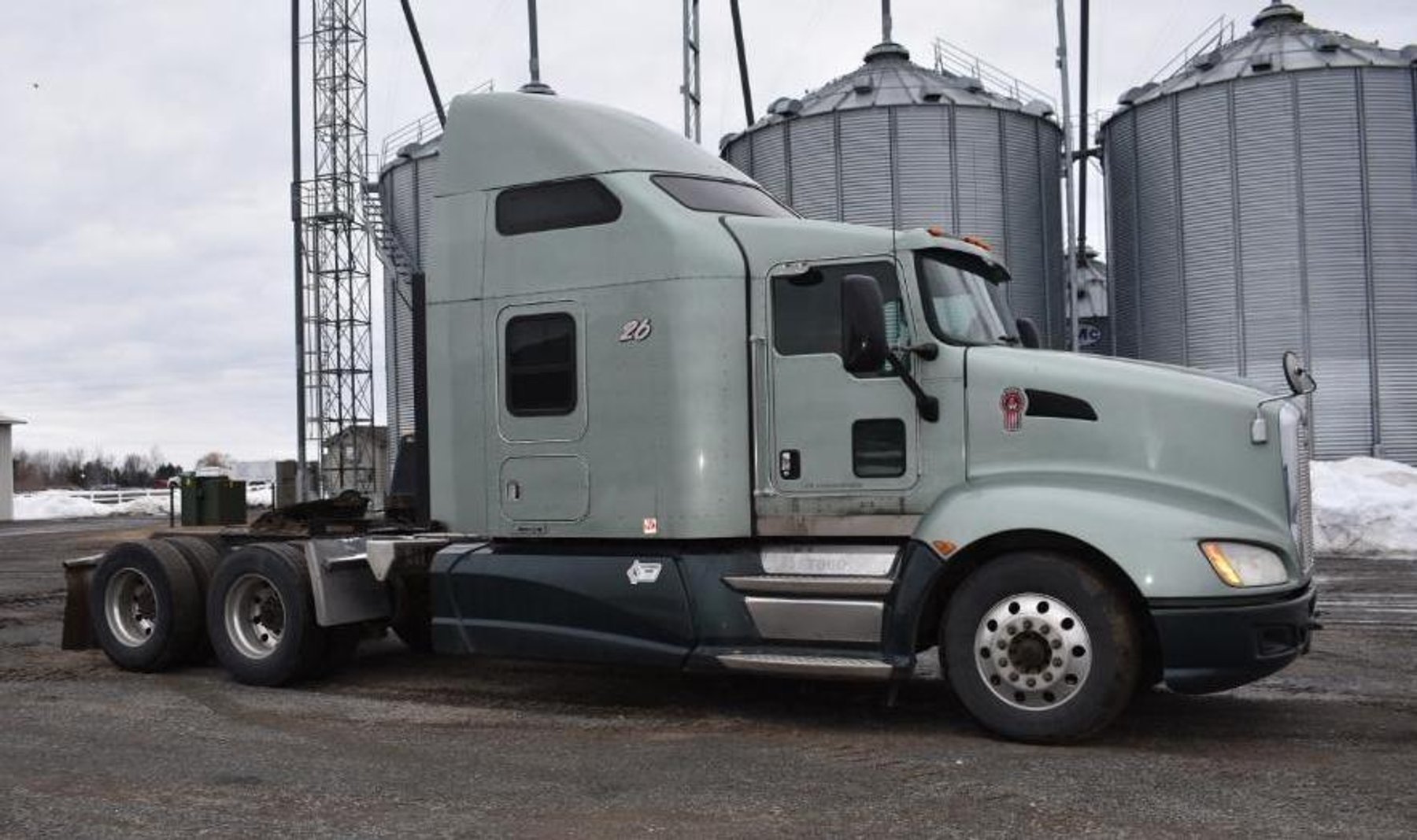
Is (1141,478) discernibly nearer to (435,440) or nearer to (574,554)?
(574,554)

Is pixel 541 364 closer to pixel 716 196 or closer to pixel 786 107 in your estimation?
pixel 716 196

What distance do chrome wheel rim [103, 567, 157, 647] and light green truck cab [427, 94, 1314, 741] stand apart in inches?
121

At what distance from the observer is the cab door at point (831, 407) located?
709 cm

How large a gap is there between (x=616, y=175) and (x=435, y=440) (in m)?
2.20

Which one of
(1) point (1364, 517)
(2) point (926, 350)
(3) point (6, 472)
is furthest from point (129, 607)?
(3) point (6, 472)

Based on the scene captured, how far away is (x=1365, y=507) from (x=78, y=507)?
48.6m

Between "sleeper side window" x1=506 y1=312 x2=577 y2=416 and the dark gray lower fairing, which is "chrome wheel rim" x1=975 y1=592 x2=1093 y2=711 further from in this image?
"sleeper side window" x1=506 y1=312 x2=577 y2=416

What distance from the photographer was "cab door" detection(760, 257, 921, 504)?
23.2ft

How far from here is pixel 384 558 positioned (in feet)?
27.6

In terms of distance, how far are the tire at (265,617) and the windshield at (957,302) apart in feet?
15.6

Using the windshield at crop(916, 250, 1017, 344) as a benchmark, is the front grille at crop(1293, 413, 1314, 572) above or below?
below

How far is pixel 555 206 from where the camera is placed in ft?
26.2

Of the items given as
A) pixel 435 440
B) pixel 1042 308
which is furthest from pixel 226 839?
pixel 1042 308

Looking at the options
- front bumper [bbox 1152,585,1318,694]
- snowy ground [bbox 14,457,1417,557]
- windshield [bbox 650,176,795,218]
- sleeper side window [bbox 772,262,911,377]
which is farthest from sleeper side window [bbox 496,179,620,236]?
snowy ground [bbox 14,457,1417,557]
